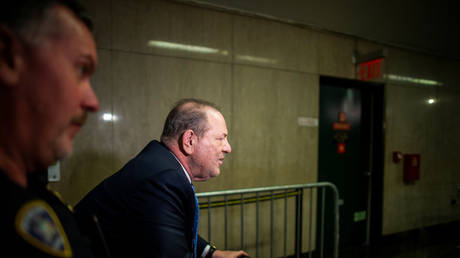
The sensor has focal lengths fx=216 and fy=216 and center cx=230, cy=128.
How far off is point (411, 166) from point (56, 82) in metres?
5.16

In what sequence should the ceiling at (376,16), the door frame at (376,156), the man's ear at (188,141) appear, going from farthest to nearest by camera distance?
the door frame at (376,156)
the ceiling at (376,16)
the man's ear at (188,141)

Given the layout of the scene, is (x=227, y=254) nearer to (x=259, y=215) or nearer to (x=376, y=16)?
(x=259, y=215)

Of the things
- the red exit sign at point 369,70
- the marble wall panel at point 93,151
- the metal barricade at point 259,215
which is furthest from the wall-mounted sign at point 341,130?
the marble wall panel at point 93,151

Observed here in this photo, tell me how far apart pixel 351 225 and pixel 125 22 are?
4713 mm

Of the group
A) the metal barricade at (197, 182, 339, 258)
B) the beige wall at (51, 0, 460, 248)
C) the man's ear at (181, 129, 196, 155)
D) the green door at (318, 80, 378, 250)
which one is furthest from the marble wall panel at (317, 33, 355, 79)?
the man's ear at (181, 129, 196, 155)

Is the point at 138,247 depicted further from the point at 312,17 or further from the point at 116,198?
the point at 312,17

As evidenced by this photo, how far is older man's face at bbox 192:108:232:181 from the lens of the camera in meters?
1.38

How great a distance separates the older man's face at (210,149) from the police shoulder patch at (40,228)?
947mm

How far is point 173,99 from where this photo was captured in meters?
2.59

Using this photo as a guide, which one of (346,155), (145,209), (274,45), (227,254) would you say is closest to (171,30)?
(274,45)

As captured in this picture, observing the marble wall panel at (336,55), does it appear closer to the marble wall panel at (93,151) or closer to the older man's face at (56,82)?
the marble wall panel at (93,151)

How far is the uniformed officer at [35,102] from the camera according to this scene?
0.36 m

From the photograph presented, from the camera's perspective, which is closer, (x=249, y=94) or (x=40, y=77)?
(x=40, y=77)

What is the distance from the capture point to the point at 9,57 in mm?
362
